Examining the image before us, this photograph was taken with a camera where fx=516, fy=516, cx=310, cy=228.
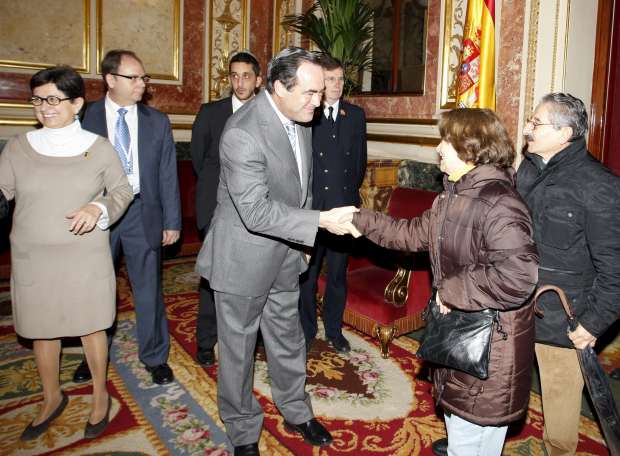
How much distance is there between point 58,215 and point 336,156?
5.90 feet

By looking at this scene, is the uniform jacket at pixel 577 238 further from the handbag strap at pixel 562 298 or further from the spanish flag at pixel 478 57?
the spanish flag at pixel 478 57

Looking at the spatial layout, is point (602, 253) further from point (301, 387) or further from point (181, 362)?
point (181, 362)

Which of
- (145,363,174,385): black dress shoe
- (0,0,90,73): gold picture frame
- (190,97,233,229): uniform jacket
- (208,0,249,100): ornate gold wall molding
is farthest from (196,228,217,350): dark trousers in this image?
(208,0,249,100): ornate gold wall molding

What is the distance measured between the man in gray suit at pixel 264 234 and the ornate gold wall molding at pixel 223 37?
4.54 metres

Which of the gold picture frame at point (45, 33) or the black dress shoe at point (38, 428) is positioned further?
the gold picture frame at point (45, 33)

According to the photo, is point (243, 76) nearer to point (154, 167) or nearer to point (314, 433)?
point (154, 167)

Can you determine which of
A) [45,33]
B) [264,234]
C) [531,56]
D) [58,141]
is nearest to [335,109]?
[264,234]

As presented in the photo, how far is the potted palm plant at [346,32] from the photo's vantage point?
5.03 metres

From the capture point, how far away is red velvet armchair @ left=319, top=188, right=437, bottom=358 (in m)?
3.60

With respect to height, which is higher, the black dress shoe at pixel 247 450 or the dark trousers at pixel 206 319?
the dark trousers at pixel 206 319

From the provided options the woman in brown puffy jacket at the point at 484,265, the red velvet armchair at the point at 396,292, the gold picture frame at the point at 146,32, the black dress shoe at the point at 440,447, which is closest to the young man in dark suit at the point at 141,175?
the red velvet armchair at the point at 396,292

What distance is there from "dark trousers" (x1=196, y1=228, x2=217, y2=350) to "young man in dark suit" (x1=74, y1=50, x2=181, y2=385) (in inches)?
12.4

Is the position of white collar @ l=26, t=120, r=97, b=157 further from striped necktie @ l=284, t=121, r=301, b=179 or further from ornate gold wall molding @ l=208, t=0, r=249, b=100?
ornate gold wall molding @ l=208, t=0, r=249, b=100

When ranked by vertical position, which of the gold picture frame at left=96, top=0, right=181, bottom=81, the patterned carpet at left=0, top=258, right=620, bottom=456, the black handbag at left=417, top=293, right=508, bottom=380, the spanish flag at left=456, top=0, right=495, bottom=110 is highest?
the gold picture frame at left=96, top=0, right=181, bottom=81
